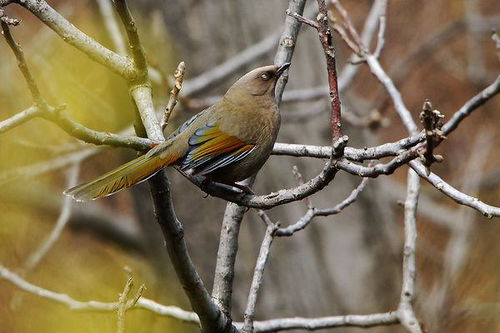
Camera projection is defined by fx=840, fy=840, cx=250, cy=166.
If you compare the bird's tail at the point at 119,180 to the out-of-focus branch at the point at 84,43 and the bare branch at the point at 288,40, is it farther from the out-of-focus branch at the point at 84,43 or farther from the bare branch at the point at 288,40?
the bare branch at the point at 288,40

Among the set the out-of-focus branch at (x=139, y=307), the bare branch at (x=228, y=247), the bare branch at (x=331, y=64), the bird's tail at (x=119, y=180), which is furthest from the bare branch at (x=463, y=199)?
the out-of-focus branch at (x=139, y=307)

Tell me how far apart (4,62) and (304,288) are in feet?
10.5

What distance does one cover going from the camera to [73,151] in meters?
6.11

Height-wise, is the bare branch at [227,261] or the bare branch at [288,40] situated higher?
the bare branch at [288,40]

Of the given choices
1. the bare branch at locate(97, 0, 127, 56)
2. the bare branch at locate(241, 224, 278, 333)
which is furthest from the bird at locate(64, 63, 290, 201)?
the bare branch at locate(97, 0, 127, 56)

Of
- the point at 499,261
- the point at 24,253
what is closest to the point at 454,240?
the point at 499,261

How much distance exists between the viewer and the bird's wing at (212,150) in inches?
125

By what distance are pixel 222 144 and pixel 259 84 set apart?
416mm

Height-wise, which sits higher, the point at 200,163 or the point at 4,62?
the point at 4,62

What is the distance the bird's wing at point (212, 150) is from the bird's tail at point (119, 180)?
0.19 m

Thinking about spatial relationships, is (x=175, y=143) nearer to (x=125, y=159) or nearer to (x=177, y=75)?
(x=177, y=75)

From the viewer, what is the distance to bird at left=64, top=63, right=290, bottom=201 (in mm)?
2953

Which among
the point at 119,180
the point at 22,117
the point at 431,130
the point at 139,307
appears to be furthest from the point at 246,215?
the point at 431,130

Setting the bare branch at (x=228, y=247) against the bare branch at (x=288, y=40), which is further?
the bare branch at (x=288, y=40)
